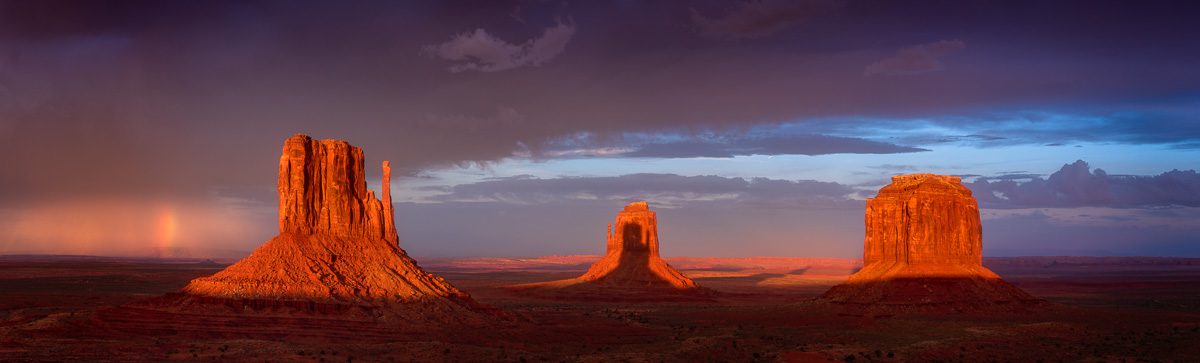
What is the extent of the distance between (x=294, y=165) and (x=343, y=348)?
48.4ft

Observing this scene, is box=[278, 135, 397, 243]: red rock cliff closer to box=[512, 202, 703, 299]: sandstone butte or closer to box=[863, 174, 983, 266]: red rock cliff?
box=[863, 174, 983, 266]: red rock cliff

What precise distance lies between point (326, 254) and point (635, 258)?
64.6m

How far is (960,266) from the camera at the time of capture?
260 feet

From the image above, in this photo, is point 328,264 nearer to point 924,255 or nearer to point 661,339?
point 661,339

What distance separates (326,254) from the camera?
59.3 metres

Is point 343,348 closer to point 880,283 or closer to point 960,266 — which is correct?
point 880,283

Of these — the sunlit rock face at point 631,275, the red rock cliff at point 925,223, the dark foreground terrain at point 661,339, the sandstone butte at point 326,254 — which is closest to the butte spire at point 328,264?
the sandstone butte at point 326,254

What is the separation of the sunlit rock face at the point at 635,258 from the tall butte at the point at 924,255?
37.0m

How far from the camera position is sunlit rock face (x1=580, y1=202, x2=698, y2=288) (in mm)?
116812

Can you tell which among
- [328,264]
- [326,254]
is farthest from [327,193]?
[328,264]

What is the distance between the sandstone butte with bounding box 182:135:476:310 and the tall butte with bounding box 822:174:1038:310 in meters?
33.0

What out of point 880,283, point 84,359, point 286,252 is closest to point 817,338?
point 880,283

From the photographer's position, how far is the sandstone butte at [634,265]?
115250 millimetres

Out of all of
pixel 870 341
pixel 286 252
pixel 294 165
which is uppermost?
pixel 294 165
